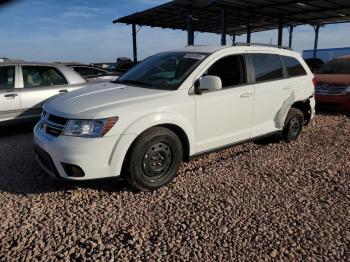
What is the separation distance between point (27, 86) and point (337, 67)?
839 centimetres

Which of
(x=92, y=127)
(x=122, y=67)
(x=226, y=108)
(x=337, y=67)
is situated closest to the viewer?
(x=92, y=127)

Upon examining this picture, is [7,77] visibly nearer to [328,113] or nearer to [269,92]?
[269,92]

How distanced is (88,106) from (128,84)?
1.10 metres

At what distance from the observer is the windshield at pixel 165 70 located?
4438 mm

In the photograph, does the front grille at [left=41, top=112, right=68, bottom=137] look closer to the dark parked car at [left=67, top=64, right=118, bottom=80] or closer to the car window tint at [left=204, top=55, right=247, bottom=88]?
the car window tint at [left=204, top=55, right=247, bottom=88]

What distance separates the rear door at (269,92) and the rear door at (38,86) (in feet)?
12.8

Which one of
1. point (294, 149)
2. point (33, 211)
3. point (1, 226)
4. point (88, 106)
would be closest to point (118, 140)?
point (88, 106)

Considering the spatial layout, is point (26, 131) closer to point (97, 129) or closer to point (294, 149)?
point (97, 129)

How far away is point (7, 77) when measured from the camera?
21.3ft

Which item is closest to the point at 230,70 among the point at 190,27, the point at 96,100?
the point at 96,100

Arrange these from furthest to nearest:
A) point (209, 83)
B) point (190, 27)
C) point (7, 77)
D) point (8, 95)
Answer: point (190, 27) → point (7, 77) → point (8, 95) → point (209, 83)

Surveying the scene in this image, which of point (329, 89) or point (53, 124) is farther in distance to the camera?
point (329, 89)

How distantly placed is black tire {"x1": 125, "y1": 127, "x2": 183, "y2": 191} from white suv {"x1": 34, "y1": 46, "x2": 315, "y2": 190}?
11 millimetres

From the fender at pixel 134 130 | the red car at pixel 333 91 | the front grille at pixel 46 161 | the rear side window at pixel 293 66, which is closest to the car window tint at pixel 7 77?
the front grille at pixel 46 161
